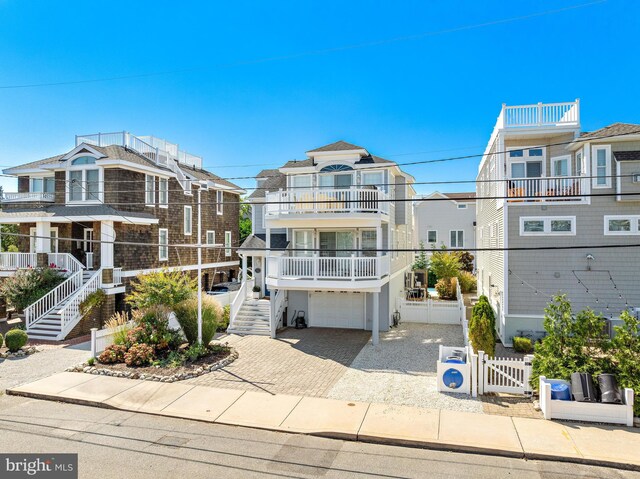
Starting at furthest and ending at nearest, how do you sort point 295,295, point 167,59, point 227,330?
1. point 295,295
2. point 227,330
3. point 167,59

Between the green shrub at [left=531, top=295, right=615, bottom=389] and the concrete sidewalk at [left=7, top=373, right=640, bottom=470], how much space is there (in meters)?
1.38

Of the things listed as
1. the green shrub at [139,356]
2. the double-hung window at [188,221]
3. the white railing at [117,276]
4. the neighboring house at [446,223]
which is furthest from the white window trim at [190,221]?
the neighboring house at [446,223]

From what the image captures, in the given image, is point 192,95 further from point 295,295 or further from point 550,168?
point 550,168

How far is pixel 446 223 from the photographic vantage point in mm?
35188

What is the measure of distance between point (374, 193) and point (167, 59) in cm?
912

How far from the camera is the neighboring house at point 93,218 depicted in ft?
60.5

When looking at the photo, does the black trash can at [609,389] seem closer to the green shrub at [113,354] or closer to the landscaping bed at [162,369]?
the landscaping bed at [162,369]

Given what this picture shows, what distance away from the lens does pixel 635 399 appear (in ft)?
29.4

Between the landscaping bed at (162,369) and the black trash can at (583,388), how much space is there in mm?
9599

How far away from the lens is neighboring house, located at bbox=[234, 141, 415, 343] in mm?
16266

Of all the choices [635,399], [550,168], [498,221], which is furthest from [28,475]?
[550,168]

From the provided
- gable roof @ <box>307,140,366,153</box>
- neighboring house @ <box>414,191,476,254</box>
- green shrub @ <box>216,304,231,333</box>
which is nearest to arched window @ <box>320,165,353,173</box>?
gable roof @ <box>307,140,366,153</box>

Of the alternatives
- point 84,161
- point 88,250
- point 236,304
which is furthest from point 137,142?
point 236,304

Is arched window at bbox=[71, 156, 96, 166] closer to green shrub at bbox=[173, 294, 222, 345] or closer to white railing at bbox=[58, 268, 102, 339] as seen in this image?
white railing at bbox=[58, 268, 102, 339]
